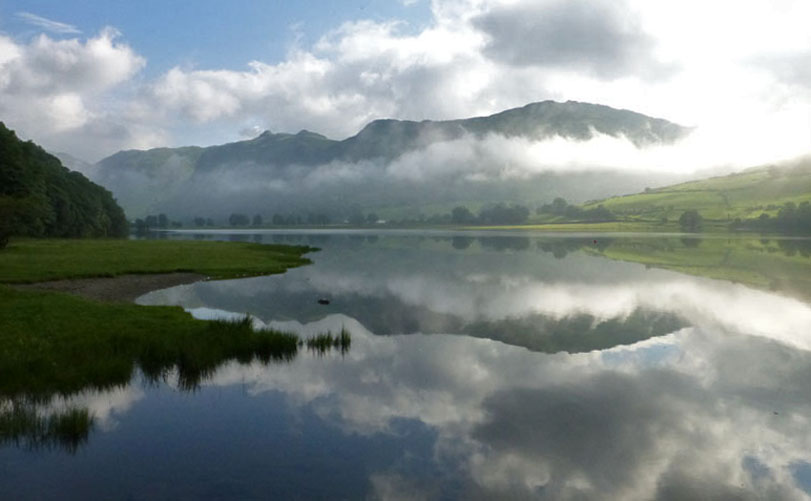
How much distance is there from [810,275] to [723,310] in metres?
36.0

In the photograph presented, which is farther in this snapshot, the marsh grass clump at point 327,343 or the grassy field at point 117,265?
the grassy field at point 117,265

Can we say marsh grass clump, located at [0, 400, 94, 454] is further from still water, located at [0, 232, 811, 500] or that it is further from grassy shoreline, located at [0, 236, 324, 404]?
grassy shoreline, located at [0, 236, 324, 404]

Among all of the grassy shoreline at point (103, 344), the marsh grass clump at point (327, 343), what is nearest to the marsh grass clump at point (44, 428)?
the grassy shoreline at point (103, 344)

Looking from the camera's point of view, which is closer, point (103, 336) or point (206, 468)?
point (206, 468)

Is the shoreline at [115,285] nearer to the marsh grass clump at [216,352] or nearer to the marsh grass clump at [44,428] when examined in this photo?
the marsh grass clump at [216,352]

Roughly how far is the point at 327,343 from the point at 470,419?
40.4ft

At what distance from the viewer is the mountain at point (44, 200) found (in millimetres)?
72062

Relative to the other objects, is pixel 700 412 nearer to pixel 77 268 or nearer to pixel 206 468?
pixel 206 468

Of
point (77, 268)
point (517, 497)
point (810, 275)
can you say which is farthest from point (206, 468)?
point (810, 275)

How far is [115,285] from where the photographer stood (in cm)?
4728

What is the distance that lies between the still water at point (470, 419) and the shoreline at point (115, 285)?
11032 mm

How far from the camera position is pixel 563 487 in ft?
45.1

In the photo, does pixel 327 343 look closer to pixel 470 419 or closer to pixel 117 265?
pixel 470 419

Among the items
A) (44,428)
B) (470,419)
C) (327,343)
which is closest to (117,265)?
(327,343)
